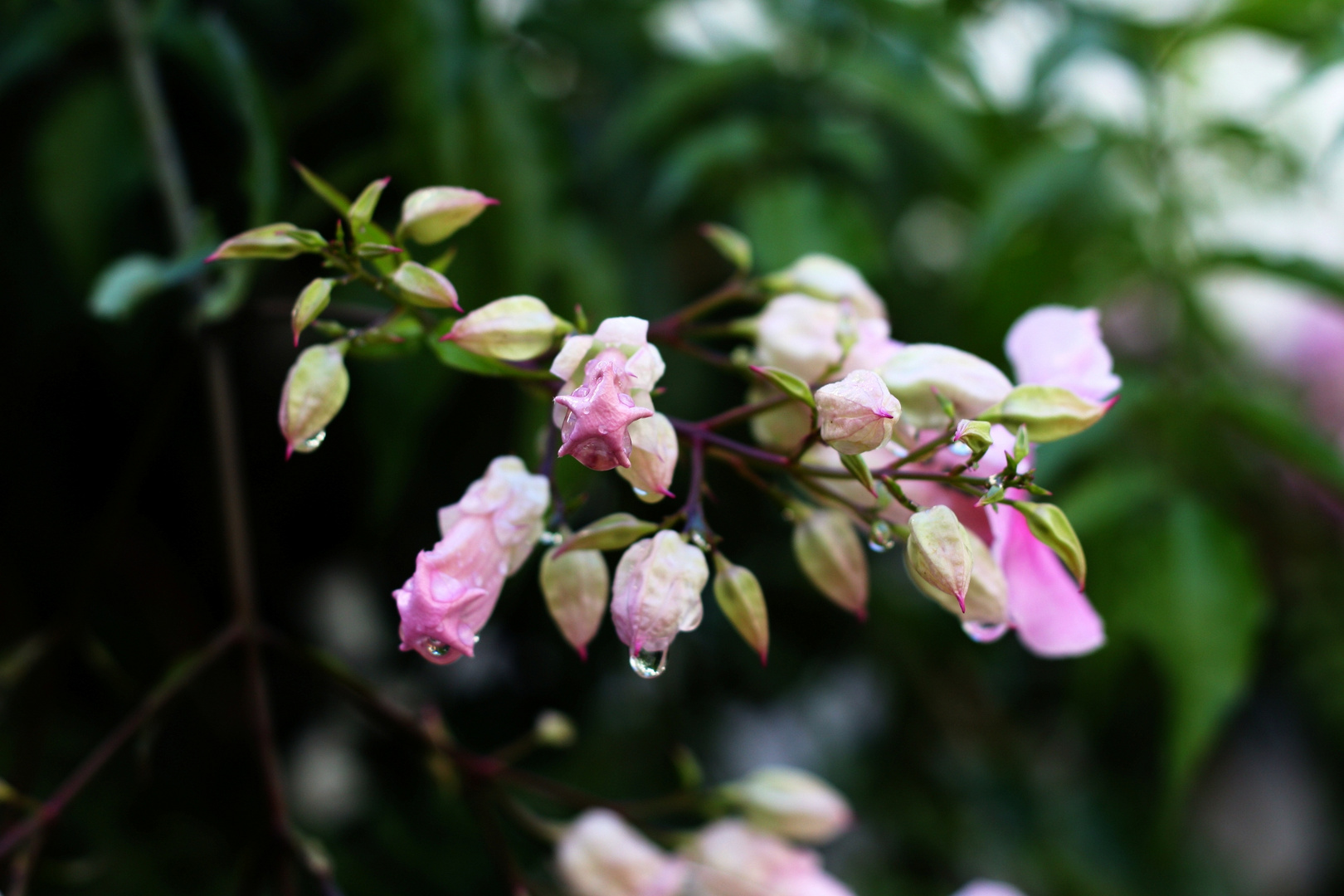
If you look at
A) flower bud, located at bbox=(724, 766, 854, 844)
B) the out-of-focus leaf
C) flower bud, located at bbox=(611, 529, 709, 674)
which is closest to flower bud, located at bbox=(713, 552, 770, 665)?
flower bud, located at bbox=(611, 529, 709, 674)

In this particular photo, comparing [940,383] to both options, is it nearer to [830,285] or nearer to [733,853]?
[830,285]

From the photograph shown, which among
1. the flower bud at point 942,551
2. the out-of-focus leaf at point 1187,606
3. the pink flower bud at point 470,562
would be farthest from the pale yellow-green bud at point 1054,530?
the out-of-focus leaf at point 1187,606

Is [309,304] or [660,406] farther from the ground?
[309,304]

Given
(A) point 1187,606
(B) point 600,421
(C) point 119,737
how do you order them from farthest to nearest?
1. (A) point 1187,606
2. (C) point 119,737
3. (B) point 600,421

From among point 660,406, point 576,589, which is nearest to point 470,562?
point 576,589

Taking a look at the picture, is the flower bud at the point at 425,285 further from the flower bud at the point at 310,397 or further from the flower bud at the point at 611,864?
the flower bud at the point at 611,864

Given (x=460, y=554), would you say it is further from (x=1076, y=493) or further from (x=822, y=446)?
(x=1076, y=493)

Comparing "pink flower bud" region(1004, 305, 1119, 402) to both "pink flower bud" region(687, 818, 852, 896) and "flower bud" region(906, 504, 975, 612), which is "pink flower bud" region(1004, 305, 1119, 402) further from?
"pink flower bud" region(687, 818, 852, 896)
